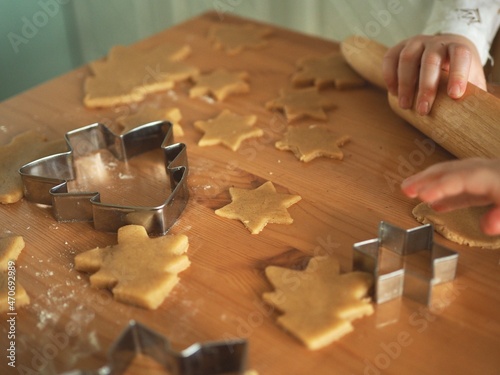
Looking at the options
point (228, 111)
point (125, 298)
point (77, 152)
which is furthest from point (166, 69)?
point (125, 298)

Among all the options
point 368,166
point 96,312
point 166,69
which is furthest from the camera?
point 166,69

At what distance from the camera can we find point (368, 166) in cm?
113

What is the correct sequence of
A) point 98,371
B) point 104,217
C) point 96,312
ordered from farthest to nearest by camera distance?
point 104,217 < point 96,312 < point 98,371

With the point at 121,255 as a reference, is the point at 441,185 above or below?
above

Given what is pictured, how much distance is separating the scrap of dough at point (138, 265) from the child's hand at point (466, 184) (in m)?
0.36

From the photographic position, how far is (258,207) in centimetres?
103

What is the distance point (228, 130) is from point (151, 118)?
18 cm

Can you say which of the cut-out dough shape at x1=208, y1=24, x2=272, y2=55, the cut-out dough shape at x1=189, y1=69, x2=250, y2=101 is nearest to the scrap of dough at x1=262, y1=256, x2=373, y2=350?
the cut-out dough shape at x1=189, y1=69, x2=250, y2=101

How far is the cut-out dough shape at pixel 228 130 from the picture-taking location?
47.8 inches

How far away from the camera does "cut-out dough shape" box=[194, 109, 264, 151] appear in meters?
1.21

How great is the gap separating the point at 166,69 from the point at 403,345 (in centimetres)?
93

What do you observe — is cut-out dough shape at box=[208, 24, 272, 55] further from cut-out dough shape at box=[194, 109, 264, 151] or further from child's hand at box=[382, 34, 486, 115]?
child's hand at box=[382, 34, 486, 115]

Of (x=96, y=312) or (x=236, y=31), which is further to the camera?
(x=236, y=31)

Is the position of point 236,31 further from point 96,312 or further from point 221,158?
point 96,312
